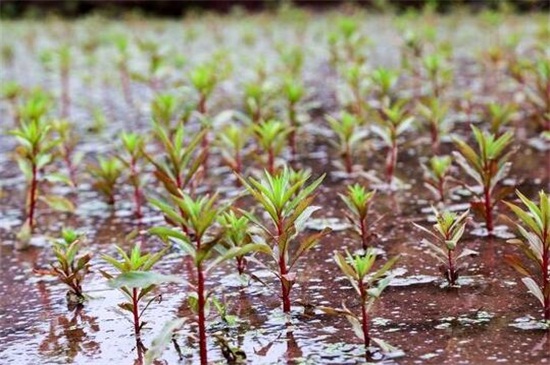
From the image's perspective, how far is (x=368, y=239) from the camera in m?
3.74

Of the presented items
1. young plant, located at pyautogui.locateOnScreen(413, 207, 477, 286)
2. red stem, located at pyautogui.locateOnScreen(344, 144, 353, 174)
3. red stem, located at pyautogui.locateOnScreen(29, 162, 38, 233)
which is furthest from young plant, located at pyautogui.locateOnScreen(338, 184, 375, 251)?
red stem, located at pyautogui.locateOnScreen(29, 162, 38, 233)

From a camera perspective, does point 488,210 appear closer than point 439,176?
Yes

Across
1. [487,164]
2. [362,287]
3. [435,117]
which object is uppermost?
[435,117]

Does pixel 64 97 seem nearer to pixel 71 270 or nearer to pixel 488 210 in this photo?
pixel 71 270

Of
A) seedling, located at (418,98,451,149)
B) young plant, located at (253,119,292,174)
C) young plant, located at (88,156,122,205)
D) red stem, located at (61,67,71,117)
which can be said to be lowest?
young plant, located at (88,156,122,205)

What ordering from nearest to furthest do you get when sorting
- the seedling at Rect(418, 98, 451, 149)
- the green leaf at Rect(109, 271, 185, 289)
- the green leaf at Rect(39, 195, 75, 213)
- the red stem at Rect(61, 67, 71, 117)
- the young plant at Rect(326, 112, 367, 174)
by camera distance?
the green leaf at Rect(109, 271, 185, 289), the green leaf at Rect(39, 195, 75, 213), the young plant at Rect(326, 112, 367, 174), the seedling at Rect(418, 98, 451, 149), the red stem at Rect(61, 67, 71, 117)

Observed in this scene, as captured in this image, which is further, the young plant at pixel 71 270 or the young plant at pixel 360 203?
the young plant at pixel 360 203

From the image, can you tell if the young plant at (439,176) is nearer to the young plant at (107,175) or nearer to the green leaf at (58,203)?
the young plant at (107,175)

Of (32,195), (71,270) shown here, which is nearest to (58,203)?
(32,195)

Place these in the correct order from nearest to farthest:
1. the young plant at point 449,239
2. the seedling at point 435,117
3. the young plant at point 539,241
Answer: the young plant at point 539,241 < the young plant at point 449,239 < the seedling at point 435,117

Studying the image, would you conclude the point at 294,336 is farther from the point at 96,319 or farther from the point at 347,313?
the point at 96,319

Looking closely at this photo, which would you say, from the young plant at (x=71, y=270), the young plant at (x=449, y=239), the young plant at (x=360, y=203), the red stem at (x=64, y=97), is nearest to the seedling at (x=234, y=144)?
the young plant at (x=360, y=203)

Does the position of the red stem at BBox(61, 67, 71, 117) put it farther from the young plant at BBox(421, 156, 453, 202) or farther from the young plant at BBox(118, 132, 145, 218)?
the young plant at BBox(421, 156, 453, 202)

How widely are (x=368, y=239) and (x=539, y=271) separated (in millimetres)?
696
